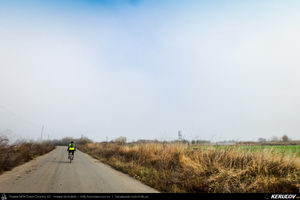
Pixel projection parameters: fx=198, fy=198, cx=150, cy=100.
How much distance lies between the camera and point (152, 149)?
57.0 ft

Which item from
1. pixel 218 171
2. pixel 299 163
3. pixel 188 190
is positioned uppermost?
pixel 299 163

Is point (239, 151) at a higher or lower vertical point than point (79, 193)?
higher

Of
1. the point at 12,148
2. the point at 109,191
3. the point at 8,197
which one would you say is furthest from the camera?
the point at 12,148

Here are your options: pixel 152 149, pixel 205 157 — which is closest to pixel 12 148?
pixel 152 149

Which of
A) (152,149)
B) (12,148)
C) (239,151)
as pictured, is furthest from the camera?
(152,149)

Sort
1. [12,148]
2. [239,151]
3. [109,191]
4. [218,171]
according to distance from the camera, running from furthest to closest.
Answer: [12,148] → [239,151] → [218,171] → [109,191]

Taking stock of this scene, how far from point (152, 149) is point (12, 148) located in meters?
11.2

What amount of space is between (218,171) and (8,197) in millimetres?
7390

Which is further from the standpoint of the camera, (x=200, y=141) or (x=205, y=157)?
(x=200, y=141)

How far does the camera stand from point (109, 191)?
6875 mm

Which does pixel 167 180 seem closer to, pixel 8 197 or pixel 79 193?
pixel 79 193

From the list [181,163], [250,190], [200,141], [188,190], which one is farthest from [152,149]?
[250,190]

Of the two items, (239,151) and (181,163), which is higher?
(239,151)

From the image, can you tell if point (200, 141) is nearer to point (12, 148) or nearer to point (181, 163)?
A: point (181, 163)
